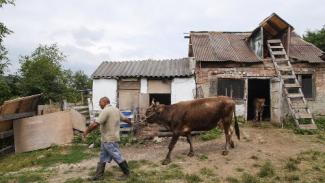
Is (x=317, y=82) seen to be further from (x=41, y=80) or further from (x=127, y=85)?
(x=41, y=80)

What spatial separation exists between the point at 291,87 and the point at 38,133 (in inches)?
421

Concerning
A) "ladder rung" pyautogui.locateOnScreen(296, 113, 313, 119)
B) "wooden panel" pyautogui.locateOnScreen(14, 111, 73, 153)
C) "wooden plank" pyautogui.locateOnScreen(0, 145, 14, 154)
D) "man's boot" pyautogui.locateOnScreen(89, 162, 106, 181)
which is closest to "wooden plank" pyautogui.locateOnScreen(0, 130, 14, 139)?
"wooden panel" pyautogui.locateOnScreen(14, 111, 73, 153)

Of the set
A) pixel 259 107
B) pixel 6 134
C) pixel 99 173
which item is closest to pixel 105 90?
pixel 6 134

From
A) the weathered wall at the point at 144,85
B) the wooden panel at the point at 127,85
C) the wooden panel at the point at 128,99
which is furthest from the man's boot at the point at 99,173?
the wooden panel at the point at 127,85

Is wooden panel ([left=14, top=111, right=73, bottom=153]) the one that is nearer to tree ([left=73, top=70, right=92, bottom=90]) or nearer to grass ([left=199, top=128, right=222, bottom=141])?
grass ([left=199, top=128, right=222, bottom=141])

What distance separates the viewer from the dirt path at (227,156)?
8.84m

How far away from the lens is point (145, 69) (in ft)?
58.6

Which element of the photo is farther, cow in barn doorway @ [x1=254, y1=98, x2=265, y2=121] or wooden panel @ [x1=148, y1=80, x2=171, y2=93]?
wooden panel @ [x1=148, y1=80, x2=171, y2=93]

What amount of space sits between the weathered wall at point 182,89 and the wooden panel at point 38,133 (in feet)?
17.6

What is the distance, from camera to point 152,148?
12164 millimetres

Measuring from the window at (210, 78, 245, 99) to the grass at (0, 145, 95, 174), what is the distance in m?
6.62

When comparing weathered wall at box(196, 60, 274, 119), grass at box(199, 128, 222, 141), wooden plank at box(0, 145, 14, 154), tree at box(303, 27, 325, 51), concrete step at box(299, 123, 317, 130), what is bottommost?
wooden plank at box(0, 145, 14, 154)

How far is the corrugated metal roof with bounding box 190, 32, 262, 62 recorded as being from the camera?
53.9 ft

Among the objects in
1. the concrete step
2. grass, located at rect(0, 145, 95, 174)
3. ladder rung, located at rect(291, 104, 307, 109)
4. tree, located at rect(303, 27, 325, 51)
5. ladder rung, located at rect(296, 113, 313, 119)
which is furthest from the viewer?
tree, located at rect(303, 27, 325, 51)
